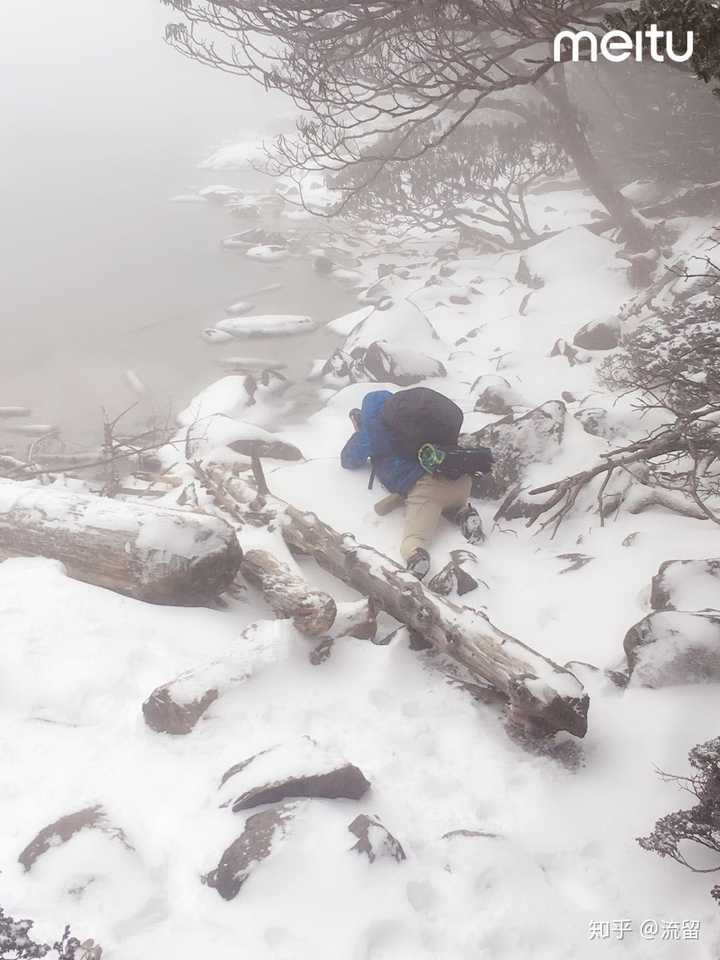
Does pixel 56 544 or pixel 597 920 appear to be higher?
pixel 56 544

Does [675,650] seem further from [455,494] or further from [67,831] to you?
[67,831]

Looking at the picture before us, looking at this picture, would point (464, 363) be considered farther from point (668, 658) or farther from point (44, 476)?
point (668, 658)

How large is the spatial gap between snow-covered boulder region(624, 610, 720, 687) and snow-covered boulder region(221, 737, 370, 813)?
145cm

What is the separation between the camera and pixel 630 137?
1304 centimetres

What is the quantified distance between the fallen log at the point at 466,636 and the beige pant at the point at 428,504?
67cm

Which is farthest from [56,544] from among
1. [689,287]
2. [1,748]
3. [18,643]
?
[689,287]

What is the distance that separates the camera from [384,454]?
521 cm

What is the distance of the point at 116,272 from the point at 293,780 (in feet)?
51.7

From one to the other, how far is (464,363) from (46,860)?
7.81 metres

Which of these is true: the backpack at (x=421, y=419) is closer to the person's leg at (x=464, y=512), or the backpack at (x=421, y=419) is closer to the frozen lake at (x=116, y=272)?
the person's leg at (x=464, y=512)

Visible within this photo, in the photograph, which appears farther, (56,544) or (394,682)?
(56,544)

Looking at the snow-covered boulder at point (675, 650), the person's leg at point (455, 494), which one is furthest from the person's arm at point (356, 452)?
the snow-covered boulder at point (675, 650)

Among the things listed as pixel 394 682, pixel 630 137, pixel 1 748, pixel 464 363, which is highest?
pixel 630 137

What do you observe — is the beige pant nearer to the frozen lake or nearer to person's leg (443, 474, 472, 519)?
person's leg (443, 474, 472, 519)
